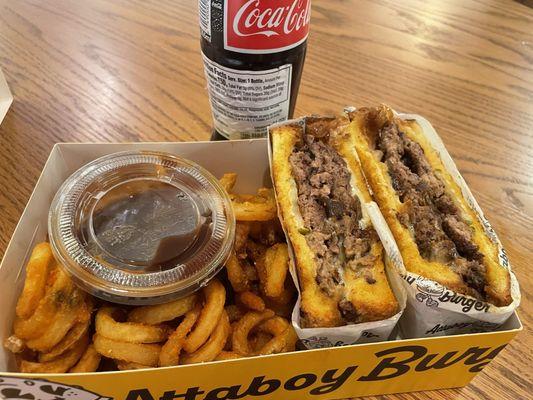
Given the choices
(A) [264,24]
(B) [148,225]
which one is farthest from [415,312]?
(A) [264,24]

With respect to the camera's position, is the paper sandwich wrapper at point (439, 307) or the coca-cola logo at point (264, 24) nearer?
the paper sandwich wrapper at point (439, 307)

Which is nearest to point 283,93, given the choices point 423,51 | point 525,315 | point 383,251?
point 383,251

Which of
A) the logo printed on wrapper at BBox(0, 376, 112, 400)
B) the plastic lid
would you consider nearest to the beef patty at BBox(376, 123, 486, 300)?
the plastic lid

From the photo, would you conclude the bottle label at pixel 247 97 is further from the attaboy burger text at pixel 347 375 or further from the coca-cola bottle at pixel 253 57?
the attaboy burger text at pixel 347 375

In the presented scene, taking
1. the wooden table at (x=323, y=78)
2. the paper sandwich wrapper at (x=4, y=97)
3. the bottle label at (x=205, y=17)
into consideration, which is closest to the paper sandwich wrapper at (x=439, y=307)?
the wooden table at (x=323, y=78)

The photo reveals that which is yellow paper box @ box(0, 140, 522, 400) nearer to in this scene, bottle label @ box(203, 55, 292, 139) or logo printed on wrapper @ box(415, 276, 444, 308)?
logo printed on wrapper @ box(415, 276, 444, 308)

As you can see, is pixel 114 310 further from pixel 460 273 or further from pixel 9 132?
pixel 9 132
